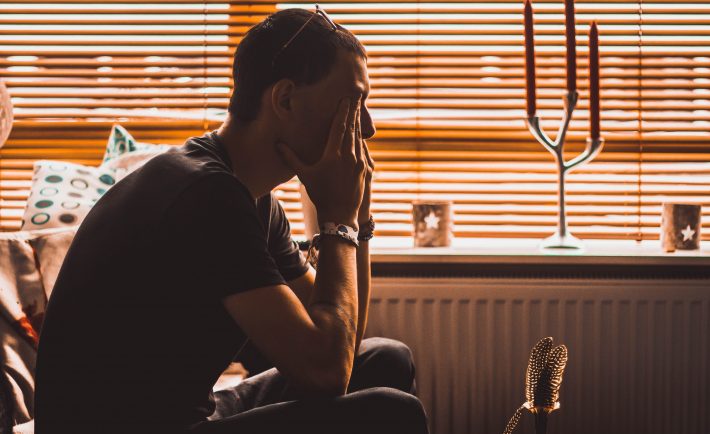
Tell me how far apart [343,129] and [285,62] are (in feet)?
0.46

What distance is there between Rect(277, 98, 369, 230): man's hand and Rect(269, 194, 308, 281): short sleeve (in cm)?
22

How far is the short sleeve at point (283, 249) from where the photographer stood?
133 centimetres

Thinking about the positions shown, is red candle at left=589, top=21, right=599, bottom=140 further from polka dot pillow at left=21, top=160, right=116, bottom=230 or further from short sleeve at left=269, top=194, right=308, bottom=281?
polka dot pillow at left=21, top=160, right=116, bottom=230

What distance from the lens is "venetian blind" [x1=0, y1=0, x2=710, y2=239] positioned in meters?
2.00

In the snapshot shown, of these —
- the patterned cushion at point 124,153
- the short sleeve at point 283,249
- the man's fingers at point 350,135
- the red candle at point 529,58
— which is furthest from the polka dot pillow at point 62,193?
the red candle at point 529,58

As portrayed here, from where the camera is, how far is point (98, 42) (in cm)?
209

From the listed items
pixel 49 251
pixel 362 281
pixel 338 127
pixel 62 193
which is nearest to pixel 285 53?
pixel 338 127

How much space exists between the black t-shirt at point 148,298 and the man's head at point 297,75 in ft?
0.59

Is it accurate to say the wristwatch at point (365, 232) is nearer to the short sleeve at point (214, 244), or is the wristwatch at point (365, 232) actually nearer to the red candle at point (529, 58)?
the short sleeve at point (214, 244)

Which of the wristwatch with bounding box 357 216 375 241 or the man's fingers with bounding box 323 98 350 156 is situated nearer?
the man's fingers with bounding box 323 98 350 156

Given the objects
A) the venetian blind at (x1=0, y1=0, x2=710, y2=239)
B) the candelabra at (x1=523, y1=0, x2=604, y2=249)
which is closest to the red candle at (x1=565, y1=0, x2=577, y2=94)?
the candelabra at (x1=523, y1=0, x2=604, y2=249)

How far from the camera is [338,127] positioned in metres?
1.12

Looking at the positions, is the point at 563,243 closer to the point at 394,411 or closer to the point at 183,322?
the point at 394,411

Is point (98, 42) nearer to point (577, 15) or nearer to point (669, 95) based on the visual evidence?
point (577, 15)
